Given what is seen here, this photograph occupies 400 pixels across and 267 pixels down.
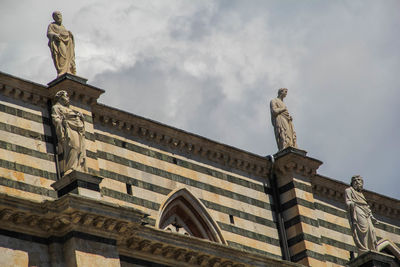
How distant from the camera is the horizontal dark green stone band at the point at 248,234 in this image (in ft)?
106

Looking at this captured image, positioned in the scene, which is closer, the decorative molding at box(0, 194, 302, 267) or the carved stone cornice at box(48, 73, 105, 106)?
the decorative molding at box(0, 194, 302, 267)

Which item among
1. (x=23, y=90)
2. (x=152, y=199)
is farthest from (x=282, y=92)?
(x=23, y=90)

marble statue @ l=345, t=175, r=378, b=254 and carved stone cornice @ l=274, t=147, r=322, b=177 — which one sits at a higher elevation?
carved stone cornice @ l=274, t=147, r=322, b=177

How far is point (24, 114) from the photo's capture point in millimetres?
29250

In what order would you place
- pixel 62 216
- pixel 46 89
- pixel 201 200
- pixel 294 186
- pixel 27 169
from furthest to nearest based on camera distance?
pixel 294 186, pixel 201 200, pixel 46 89, pixel 27 169, pixel 62 216

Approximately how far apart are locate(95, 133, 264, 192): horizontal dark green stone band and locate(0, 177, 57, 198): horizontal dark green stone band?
2290mm

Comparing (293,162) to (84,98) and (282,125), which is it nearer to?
(282,125)

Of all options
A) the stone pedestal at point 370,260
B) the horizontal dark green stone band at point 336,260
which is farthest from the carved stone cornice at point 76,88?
the horizontal dark green stone band at point 336,260

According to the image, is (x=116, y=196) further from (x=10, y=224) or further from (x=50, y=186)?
(x=10, y=224)

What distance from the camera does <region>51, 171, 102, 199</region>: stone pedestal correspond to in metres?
26.2

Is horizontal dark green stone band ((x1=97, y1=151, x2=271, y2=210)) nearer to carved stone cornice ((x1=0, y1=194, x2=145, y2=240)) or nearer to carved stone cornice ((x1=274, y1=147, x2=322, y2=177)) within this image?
carved stone cornice ((x1=274, y1=147, x2=322, y2=177))

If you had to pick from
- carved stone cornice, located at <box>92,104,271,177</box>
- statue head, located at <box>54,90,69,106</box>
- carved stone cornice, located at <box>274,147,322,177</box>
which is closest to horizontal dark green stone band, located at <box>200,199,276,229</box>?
carved stone cornice, located at <box>92,104,271,177</box>

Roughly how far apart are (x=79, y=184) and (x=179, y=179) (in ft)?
19.5

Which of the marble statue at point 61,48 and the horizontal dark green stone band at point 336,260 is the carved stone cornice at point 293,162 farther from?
the marble statue at point 61,48
